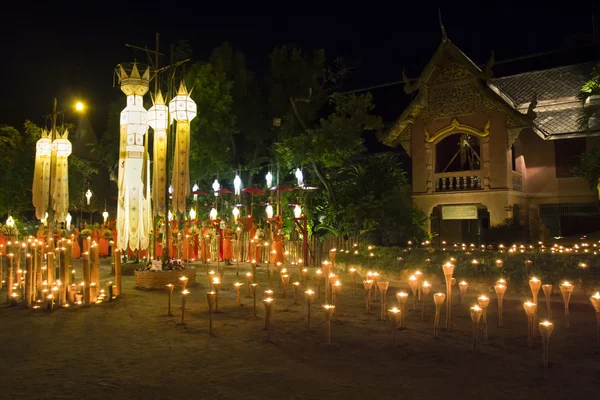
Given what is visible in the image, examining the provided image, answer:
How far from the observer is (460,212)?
1944 centimetres

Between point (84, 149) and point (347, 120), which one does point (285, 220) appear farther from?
point (84, 149)

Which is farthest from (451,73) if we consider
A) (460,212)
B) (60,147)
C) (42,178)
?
(42,178)

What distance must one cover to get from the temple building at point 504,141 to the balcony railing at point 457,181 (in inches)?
1.5

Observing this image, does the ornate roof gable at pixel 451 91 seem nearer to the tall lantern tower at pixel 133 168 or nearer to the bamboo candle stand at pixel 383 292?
the tall lantern tower at pixel 133 168

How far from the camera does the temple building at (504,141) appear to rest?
17.8 m

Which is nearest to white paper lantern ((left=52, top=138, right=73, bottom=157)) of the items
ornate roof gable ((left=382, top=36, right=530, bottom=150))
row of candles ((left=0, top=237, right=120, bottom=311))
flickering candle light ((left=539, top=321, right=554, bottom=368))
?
row of candles ((left=0, top=237, right=120, bottom=311))

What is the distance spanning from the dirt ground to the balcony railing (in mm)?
9712

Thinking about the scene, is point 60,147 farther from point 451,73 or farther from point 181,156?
point 451,73

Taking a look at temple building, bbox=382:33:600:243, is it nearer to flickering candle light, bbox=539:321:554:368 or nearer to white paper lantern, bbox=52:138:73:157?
white paper lantern, bbox=52:138:73:157

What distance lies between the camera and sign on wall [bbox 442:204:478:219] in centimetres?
1914

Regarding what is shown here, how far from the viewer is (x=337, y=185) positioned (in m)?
20.8

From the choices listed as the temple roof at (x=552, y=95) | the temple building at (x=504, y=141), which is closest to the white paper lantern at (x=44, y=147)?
the temple building at (x=504, y=141)

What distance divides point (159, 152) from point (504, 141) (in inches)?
471

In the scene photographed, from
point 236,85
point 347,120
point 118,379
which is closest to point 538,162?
point 347,120
